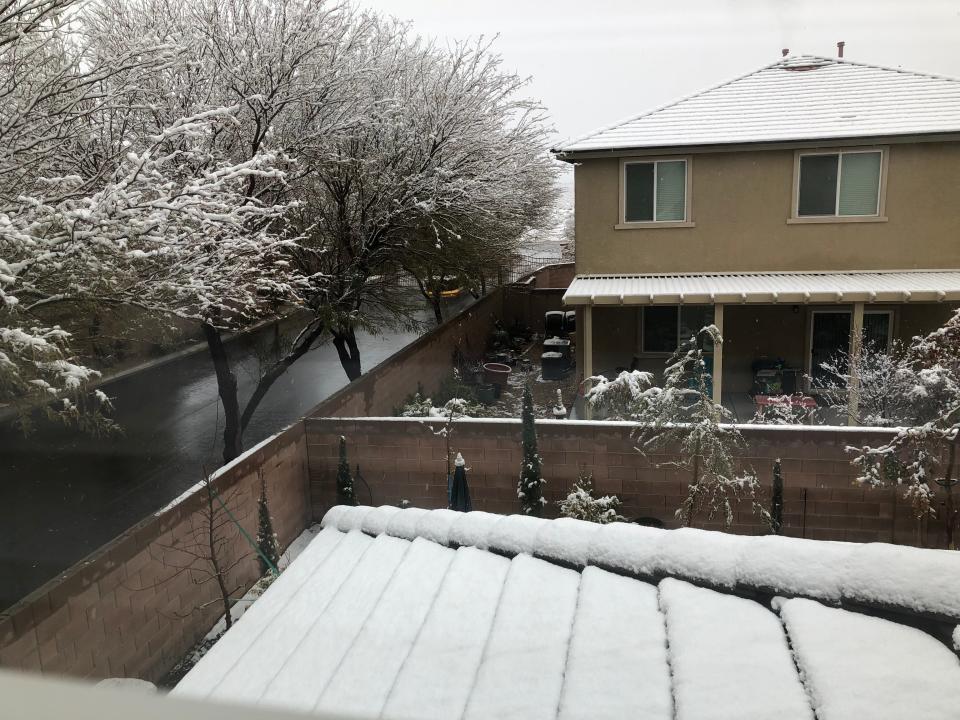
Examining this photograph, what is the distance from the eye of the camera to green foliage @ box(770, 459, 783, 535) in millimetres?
7258

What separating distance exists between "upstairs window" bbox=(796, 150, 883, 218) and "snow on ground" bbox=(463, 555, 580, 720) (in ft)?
31.8

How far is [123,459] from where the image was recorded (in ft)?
34.8

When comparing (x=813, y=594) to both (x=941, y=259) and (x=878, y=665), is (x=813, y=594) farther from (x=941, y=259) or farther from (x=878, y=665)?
(x=941, y=259)

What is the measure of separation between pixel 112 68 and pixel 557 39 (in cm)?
416

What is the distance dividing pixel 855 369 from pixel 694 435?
396 cm

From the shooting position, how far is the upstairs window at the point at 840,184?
418 inches

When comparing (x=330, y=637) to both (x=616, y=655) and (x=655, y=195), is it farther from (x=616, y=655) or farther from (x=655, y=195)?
(x=655, y=195)

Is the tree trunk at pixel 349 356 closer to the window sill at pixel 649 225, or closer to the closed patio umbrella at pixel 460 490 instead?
the window sill at pixel 649 225

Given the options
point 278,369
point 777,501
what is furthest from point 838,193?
point 278,369

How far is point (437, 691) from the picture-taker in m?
2.17

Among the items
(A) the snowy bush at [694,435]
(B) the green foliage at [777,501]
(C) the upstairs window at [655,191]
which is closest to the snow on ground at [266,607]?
(A) the snowy bush at [694,435]

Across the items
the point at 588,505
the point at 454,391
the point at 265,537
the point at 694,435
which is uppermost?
the point at 694,435

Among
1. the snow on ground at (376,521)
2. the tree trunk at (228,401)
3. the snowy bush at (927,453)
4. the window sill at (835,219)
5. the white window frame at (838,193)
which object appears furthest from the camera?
the window sill at (835,219)

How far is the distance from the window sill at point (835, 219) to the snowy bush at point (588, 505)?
5956 millimetres
